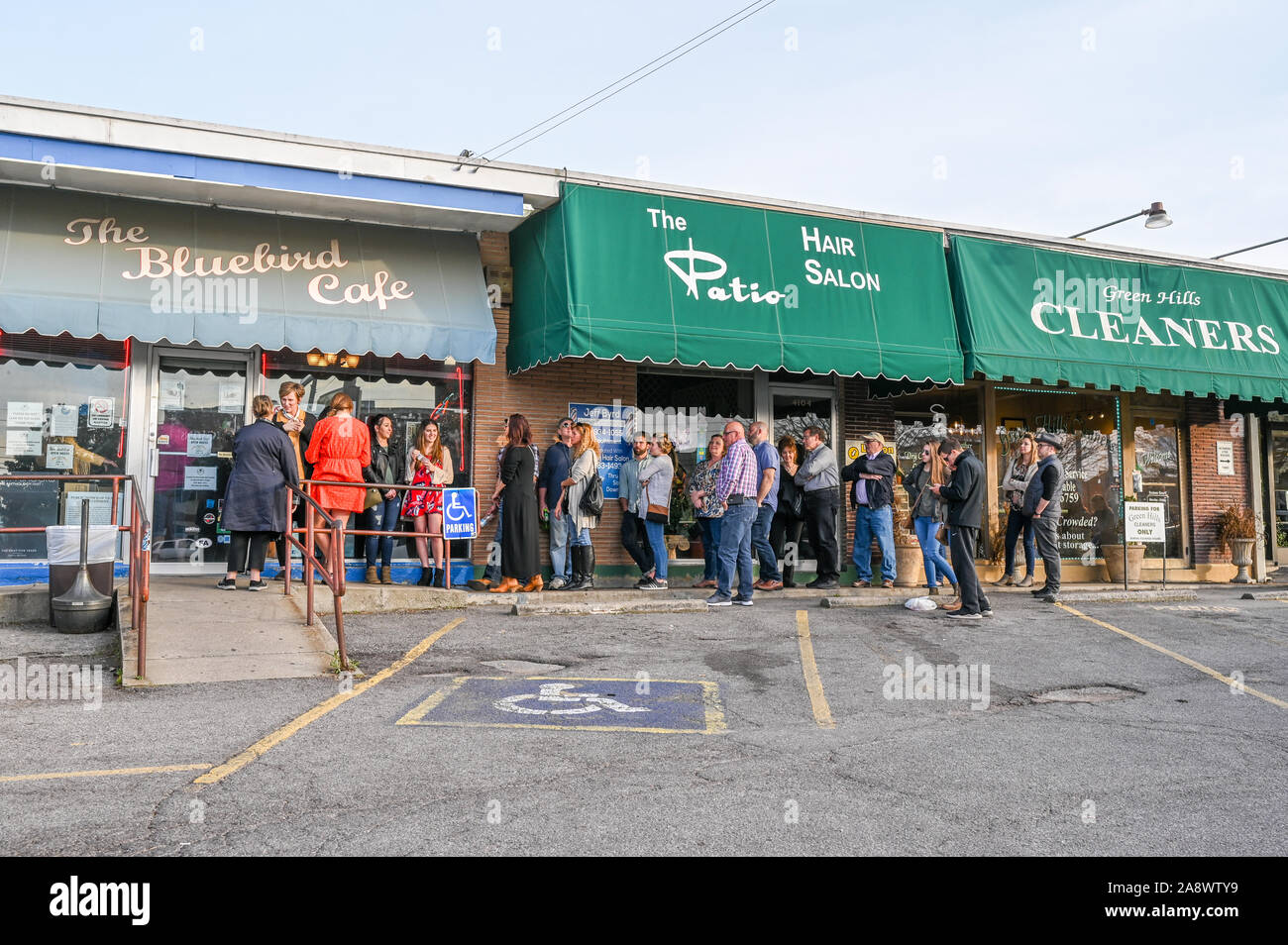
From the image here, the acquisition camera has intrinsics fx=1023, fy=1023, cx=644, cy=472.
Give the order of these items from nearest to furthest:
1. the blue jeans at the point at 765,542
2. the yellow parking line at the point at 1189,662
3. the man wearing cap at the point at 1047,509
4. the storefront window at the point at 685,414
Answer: the yellow parking line at the point at 1189,662 → the man wearing cap at the point at 1047,509 → the blue jeans at the point at 765,542 → the storefront window at the point at 685,414

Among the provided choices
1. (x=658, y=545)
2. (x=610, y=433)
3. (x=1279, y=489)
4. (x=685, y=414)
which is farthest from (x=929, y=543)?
(x=1279, y=489)

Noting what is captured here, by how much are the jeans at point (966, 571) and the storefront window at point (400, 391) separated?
5.79 m

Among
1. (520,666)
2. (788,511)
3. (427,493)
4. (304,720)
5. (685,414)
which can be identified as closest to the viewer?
(304,720)

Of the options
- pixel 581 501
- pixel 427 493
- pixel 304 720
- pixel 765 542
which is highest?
pixel 427 493

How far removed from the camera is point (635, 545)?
41.4 feet

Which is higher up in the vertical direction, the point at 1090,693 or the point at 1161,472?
the point at 1161,472

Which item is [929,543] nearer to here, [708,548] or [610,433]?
[708,548]

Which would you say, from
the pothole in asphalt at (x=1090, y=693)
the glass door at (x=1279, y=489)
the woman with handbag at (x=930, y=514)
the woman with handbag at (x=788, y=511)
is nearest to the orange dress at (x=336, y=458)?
the woman with handbag at (x=788, y=511)

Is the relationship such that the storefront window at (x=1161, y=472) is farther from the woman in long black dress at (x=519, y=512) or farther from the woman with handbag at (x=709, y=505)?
the woman in long black dress at (x=519, y=512)

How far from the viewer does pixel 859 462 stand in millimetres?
12883

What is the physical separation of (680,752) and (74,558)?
6436 mm

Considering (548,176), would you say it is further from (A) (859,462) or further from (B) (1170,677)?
(B) (1170,677)

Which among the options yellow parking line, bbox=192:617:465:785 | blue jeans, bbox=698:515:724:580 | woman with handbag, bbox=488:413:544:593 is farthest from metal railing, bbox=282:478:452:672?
blue jeans, bbox=698:515:724:580

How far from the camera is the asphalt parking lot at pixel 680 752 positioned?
4234 millimetres
